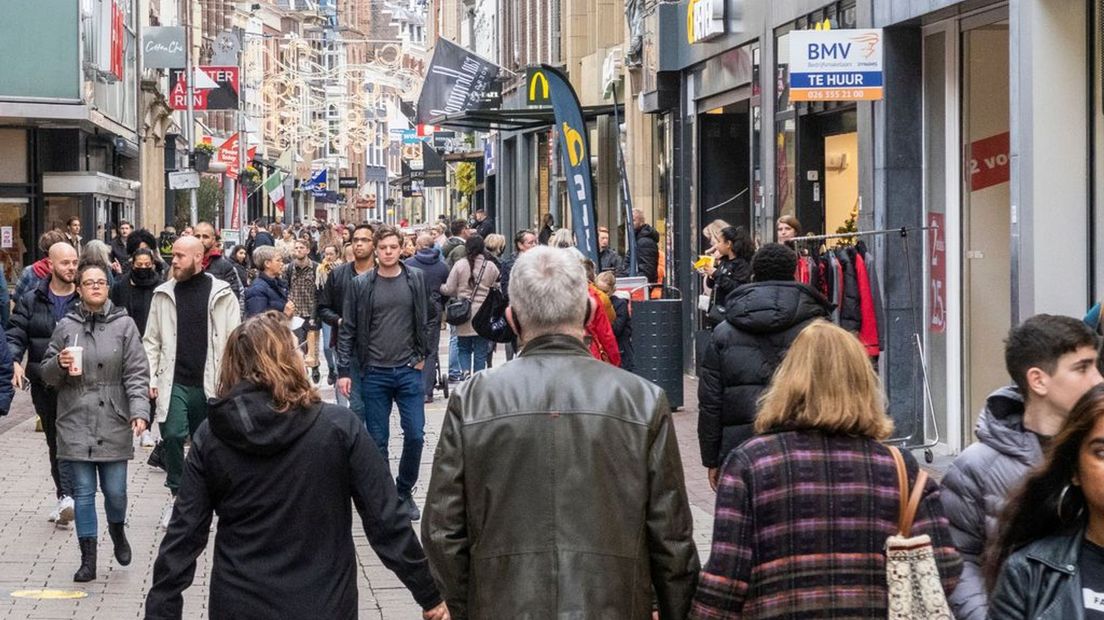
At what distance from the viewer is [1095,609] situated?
127 inches

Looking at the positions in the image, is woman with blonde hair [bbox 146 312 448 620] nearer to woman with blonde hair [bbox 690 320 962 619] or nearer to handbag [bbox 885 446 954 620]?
woman with blonde hair [bbox 690 320 962 619]

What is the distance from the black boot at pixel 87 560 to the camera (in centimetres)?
952

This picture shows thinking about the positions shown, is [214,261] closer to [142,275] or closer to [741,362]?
[142,275]

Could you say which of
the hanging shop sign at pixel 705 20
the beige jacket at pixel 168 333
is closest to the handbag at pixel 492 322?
the beige jacket at pixel 168 333

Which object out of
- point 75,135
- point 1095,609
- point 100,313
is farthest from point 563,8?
point 1095,609

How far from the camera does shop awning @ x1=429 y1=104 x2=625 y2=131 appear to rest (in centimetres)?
2956

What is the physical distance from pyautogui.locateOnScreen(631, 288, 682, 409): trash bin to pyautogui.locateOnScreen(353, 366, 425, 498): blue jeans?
18.3ft

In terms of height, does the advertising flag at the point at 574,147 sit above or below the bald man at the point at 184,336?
above

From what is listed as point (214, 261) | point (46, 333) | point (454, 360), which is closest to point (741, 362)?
point (46, 333)

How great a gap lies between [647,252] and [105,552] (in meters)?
12.5

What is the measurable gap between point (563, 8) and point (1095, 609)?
31225 millimetres

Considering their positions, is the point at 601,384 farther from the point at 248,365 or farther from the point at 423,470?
the point at 423,470

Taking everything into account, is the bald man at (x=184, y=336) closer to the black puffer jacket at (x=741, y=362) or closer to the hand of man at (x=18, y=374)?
the hand of man at (x=18, y=374)

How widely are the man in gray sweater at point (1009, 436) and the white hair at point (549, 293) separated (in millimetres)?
1041
